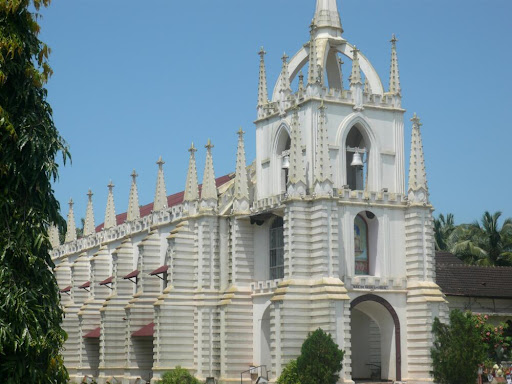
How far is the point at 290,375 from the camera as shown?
46906 mm

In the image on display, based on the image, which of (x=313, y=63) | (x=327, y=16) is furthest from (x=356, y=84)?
(x=327, y=16)

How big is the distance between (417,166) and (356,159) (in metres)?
3.28

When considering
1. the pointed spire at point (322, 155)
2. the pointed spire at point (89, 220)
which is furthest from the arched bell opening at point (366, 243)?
the pointed spire at point (89, 220)

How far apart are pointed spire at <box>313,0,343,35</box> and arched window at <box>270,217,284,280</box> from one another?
11275 millimetres

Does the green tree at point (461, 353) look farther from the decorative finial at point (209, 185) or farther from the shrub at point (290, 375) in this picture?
the decorative finial at point (209, 185)

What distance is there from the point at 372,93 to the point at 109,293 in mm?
27913

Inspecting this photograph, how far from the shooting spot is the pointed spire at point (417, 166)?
52250mm

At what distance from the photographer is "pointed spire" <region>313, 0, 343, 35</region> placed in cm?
5544

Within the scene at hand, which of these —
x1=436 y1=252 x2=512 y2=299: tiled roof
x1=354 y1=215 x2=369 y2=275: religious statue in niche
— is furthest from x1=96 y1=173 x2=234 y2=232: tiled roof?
x1=436 y1=252 x2=512 y2=299: tiled roof

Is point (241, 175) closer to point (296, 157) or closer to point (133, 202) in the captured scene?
→ point (296, 157)

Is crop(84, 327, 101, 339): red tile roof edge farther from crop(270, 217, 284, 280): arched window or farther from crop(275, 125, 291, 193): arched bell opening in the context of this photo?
crop(275, 125, 291, 193): arched bell opening

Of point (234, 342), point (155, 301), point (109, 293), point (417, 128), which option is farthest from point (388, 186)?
point (109, 293)

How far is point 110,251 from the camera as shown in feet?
238

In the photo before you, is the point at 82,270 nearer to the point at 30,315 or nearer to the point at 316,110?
the point at 316,110
